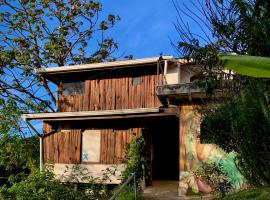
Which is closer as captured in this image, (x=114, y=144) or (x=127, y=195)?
(x=127, y=195)

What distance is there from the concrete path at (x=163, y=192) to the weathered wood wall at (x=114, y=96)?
338 cm

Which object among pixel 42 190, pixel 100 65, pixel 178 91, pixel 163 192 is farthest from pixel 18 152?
pixel 178 91

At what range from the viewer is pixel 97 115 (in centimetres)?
1980

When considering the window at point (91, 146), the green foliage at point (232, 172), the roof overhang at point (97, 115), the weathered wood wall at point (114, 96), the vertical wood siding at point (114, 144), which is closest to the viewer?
the green foliage at point (232, 172)

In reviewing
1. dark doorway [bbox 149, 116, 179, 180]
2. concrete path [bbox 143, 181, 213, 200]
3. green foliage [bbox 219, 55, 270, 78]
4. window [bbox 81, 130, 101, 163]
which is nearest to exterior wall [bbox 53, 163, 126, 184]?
window [bbox 81, 130, 101, 163]

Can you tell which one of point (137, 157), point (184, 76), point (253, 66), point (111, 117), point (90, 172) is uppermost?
point (184, 76)

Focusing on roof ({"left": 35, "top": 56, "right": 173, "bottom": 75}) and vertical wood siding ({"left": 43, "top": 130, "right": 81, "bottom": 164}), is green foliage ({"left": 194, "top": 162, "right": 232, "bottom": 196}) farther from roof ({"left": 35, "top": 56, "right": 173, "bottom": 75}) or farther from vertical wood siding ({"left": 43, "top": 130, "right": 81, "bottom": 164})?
vertical wood siding ({"left": 43, "top": 130, "right": 81, "bottom": 164})

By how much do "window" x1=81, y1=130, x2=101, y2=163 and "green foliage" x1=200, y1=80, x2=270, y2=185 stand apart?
36.5 feet

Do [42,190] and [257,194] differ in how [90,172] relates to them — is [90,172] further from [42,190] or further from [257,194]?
[257,194]

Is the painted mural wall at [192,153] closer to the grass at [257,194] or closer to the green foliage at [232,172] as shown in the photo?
the green foliage at [232,172]

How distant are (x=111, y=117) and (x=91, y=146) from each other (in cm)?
192

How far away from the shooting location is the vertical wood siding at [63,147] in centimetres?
2086

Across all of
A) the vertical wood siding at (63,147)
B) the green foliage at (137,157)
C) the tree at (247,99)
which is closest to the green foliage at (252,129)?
the tree at (247,99)

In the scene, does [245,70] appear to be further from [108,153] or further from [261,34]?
[108,153]
